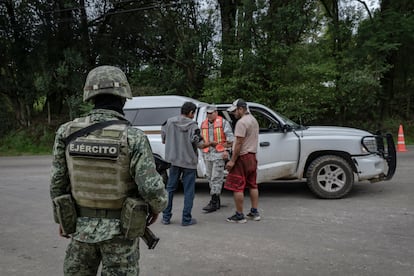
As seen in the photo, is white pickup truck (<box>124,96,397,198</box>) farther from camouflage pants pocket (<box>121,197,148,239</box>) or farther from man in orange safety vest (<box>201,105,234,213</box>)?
camouflage pants pocket (<box>121,197,148,239</box>)

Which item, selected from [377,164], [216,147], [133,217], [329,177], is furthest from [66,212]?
[377,164]

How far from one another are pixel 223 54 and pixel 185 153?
Answer: 11.4 metres

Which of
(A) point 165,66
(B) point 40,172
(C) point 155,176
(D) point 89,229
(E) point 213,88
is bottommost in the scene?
(B) point 40,172

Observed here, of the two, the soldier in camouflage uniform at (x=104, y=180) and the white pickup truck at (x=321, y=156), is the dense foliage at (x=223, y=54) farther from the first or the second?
the soldier in camouflage uniform at (x=104, y=180)

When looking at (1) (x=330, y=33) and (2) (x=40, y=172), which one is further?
(1) (x=330, y=33)

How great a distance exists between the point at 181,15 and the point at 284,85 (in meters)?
6.82

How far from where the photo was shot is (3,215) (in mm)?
6012

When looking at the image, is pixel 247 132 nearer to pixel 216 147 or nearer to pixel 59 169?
pixel 216 147

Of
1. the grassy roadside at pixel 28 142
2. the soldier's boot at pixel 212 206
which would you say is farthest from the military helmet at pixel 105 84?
the grassy roadside at pixel 28 142

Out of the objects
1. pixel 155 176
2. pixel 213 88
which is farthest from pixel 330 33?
pixel 155 176

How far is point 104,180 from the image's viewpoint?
2.24 meters

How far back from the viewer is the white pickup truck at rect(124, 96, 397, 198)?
6422 millimetres

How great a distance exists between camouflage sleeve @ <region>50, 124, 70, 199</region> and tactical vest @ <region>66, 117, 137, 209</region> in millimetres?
67

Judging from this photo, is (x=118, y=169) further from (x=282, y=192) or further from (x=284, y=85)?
(x=284, y=85)
